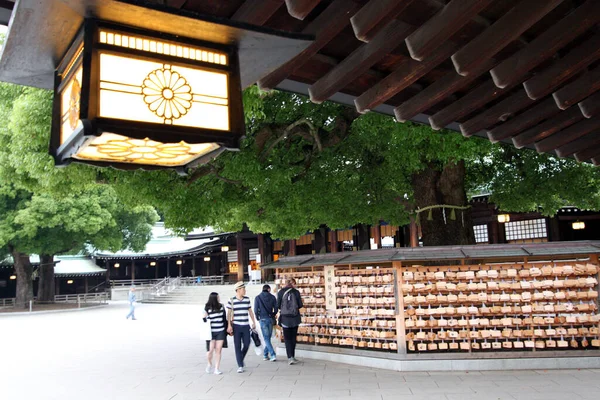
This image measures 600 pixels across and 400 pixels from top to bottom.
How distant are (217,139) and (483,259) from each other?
9047 mm

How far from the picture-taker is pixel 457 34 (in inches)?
133

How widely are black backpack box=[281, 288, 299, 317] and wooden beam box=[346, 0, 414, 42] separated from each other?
9.09m

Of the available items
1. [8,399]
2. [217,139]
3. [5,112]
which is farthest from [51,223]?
[217,139]

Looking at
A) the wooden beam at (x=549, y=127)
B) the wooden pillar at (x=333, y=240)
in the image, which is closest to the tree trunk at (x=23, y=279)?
the wooden pillar at (x=333, y=240)

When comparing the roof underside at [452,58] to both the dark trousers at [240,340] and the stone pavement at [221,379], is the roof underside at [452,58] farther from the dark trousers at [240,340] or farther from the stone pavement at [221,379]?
the dark trousers at [240,340]

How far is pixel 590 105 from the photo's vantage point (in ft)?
13.6

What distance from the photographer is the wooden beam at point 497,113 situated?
4145 mm

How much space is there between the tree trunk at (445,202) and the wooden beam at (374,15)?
34.1ft

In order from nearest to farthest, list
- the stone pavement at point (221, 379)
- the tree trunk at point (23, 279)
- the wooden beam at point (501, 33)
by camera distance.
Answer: the wooden beam at point (501, 33) < the stone pavement at point (221, 379) < the tree trunk at point (23, 279)

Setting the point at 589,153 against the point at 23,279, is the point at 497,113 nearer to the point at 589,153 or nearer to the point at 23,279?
the point at 589,153

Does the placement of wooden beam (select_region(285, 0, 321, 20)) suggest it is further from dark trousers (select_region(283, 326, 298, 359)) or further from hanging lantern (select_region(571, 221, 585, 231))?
hanging lantern (select_region(571, 221, 585, 231))

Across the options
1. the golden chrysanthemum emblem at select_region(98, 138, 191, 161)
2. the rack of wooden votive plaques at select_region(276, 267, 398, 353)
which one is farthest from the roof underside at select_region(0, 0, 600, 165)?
the rack of wooden votive plaques at select_region(276, 267, 398, 353)

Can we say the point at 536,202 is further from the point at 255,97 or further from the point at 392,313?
the point at 255,97

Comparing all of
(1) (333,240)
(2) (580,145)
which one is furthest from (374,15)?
(1) (333,240)
